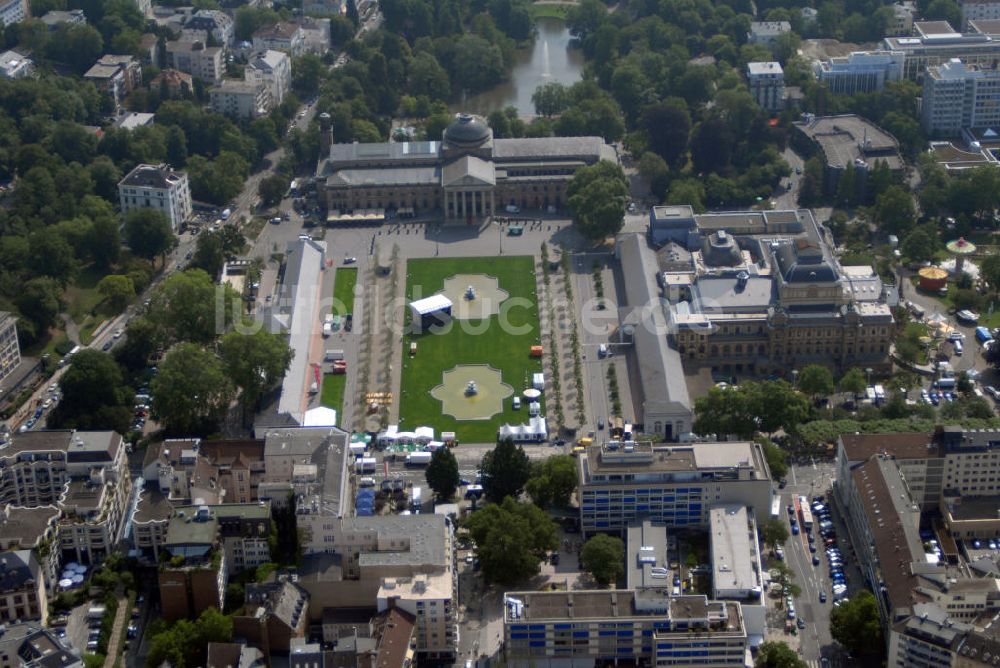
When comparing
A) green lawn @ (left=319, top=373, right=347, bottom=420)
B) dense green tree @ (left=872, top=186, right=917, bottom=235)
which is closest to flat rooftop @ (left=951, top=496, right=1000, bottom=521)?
green lawn @ (left=319, top=373, right=347, bottom=420)

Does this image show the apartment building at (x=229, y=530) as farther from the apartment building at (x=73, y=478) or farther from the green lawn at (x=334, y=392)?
the green lawn at (x=334, y=392)

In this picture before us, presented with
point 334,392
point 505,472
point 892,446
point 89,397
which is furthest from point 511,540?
point 89,397

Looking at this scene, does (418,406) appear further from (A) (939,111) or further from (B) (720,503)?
(A) (939,111)

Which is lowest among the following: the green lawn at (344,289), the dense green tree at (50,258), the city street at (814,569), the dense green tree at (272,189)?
the dense green tree at (272,189)

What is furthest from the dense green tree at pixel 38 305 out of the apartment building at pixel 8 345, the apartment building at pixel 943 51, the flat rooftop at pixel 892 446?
the apartment building at pixel 943 51

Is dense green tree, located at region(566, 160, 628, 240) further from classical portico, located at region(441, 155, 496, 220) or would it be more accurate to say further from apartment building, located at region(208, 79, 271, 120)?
apartment building, located at region(208, 79, 271, 120)

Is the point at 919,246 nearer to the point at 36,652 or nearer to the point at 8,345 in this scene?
the point at 8,345

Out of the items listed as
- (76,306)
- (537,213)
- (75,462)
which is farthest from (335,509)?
(537,213)

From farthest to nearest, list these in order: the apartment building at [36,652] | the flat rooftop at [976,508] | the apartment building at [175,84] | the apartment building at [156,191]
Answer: the apartment building at [175,84], the apartment building at [156,191], the flat rooftop at [976,508], the apartment building at [36,652]
